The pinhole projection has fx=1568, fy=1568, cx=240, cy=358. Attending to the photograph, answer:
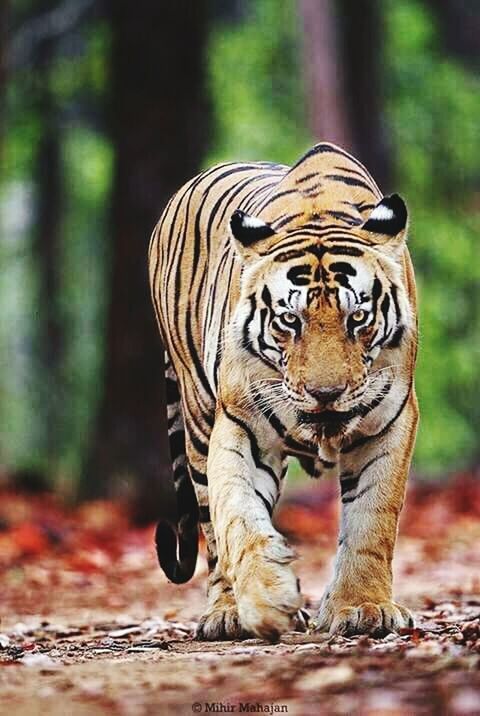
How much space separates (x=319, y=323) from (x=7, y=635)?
2.24 m

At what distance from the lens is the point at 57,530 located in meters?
11.9

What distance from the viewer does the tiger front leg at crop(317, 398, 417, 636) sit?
569 centimetres

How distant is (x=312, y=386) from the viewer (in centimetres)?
545

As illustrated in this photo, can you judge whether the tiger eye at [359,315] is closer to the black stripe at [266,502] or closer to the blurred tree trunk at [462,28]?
the black stripe at [266,502]

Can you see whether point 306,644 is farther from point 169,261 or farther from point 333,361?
point 169,261

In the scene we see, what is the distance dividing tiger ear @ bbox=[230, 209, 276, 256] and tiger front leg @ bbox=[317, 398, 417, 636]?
86 centimetres

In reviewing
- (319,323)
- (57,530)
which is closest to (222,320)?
(319,323)

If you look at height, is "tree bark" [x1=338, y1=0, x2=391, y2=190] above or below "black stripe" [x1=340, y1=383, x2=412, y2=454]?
above

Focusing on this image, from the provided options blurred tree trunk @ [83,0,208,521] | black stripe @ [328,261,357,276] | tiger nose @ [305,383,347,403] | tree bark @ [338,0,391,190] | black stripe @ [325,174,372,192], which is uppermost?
tree bark @ [338,0,391,190]

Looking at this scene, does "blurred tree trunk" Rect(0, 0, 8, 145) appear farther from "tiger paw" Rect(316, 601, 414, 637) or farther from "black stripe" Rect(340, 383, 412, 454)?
"tiger paw" Rect(316, 601, 414, 637)

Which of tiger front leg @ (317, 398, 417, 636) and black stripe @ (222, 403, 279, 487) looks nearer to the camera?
tiger front leg @ (317, 398, 417, 636)

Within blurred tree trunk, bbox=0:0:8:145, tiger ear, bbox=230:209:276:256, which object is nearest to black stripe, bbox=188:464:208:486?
tiger ear, bbox=230:209:276:256

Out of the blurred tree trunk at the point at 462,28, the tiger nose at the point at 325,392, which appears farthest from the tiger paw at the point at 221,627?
the blurred tree trunk at the point at 462,28

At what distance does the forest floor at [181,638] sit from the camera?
157 inches
